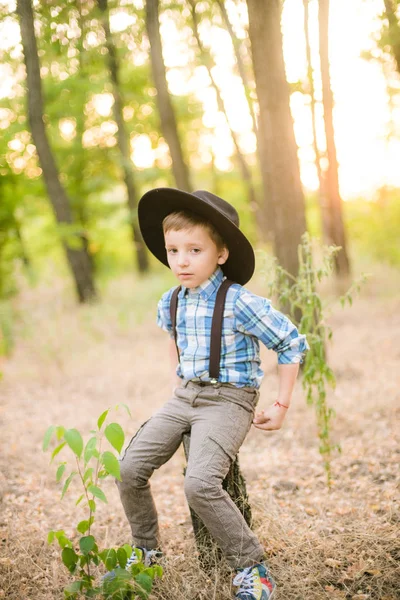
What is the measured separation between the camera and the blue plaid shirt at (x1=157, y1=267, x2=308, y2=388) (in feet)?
7.57

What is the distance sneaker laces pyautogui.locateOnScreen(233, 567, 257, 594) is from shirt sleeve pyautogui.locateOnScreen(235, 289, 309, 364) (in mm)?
949

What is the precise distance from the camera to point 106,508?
3303 mm

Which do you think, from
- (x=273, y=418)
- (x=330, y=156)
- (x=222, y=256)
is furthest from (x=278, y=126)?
(x=330, y=156)

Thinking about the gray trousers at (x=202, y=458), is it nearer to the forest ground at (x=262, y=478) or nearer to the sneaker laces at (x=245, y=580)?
the sneaker laces at (x=245, y=580)

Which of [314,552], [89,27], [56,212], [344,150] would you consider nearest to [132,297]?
[56,212]

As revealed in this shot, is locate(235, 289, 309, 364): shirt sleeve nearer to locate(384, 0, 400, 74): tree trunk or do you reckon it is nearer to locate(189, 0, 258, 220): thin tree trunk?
locate(384, 0, 400, 74): tree trunk

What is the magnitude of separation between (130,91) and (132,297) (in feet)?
20.7

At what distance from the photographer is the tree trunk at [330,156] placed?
6605mm

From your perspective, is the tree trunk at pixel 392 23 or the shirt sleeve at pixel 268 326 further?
the tree trunk at pixel 392 23

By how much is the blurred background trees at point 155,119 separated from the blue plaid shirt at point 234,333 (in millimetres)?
2688

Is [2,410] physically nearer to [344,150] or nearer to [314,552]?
[314,552]

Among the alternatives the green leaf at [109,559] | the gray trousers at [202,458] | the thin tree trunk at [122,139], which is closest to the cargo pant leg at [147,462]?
the gray trousers at [202,458]

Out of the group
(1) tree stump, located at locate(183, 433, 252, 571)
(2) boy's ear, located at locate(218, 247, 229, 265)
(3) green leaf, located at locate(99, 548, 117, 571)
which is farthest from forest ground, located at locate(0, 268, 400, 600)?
(2) boy's ear, located at locate(218, 247, 229, 265)

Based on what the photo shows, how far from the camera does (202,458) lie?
219 cm
